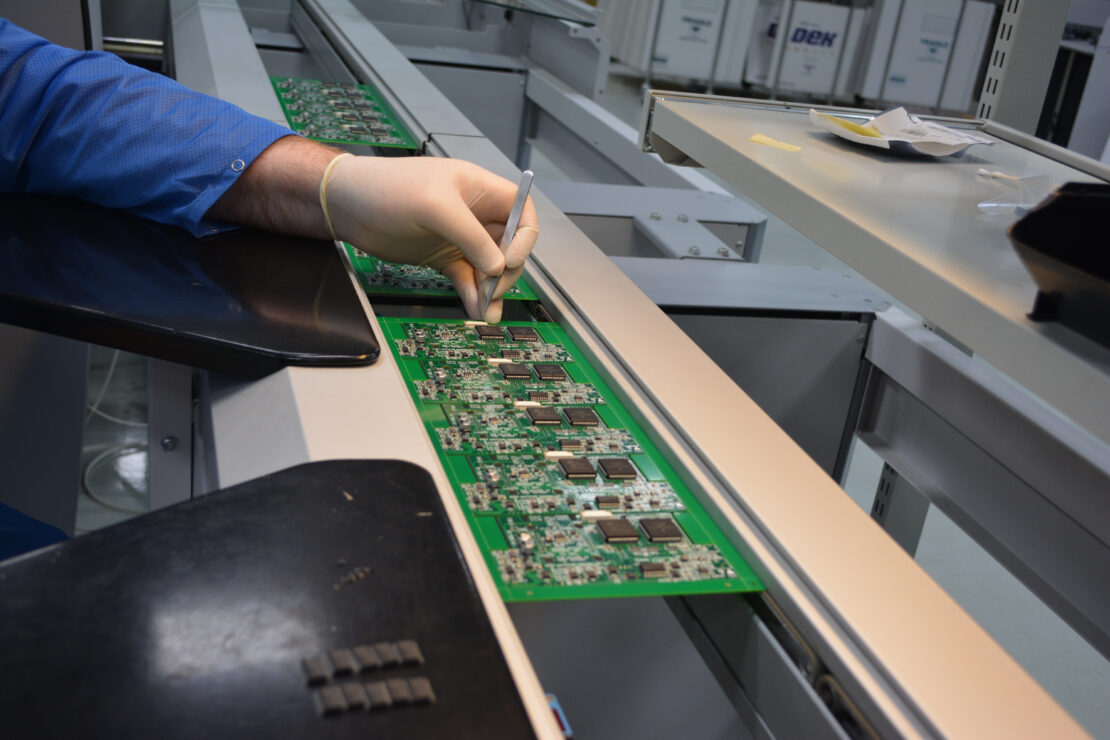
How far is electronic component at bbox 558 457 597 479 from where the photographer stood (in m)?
0.82

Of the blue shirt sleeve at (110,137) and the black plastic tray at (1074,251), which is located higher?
the black plastic tray at (1074,251)

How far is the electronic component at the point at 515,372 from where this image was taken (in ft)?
3.20

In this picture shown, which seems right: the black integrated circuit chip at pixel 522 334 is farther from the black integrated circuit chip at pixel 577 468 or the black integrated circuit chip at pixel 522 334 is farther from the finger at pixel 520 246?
the black integrated circuit chip at pixel 577 468

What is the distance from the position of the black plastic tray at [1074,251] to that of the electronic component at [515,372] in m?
0.48

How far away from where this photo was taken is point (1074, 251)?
64 centimetres

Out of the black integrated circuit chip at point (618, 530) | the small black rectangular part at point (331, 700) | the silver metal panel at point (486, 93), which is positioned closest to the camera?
the small black rectangular part at point (331, 700)

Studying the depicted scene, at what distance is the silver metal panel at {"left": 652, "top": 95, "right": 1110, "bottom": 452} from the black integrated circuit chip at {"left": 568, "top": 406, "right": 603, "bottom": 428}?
0.93ft

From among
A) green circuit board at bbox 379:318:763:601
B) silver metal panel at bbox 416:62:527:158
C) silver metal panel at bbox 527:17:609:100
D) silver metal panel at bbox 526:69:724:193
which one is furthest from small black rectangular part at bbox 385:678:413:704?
silver metal panel at bbox 416:62:527:158

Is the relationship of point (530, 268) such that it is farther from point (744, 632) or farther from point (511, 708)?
point (511, 708)

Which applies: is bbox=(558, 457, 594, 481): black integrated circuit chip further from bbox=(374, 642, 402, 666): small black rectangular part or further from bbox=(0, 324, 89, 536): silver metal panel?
bbox=(0, 324, 89, 536): silver metal panel

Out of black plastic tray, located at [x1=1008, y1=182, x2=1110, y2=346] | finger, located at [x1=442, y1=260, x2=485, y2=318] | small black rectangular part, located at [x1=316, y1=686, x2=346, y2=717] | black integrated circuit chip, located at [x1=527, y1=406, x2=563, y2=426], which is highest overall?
black plastic tray, located at [x1=1008, y1=182, x2=1110, y2=346]

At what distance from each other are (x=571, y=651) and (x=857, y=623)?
0.46m

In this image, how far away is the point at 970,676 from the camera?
617mm

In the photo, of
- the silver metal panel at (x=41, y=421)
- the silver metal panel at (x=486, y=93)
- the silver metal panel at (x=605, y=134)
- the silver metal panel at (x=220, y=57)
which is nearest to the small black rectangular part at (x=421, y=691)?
the silver metal panel at (x=220, y=57)
